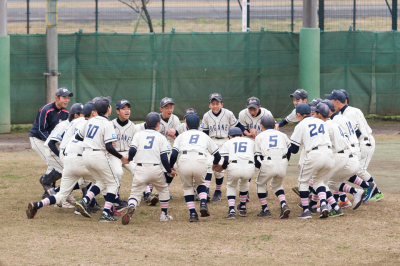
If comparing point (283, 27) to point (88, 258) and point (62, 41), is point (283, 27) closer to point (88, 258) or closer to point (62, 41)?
point (62, 41)

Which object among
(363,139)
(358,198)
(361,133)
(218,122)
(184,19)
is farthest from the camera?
(184,19)

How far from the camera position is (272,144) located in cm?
766

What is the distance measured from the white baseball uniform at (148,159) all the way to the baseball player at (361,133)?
3213 mm

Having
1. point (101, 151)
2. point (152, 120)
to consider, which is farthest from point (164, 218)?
point (152, 120)

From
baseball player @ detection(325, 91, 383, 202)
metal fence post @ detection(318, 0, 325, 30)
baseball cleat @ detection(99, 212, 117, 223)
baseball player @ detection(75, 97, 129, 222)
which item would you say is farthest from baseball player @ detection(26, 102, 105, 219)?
metal fence post @ detection(318, 0, 325, 30)

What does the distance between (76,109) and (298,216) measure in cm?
375

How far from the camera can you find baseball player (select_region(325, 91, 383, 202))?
8.80m

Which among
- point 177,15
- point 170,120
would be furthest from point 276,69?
point 177,15

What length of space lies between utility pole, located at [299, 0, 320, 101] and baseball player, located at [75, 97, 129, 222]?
10.7 metres

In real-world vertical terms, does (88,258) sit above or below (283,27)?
below

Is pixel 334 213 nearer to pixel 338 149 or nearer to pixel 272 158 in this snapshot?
pixel 338 149

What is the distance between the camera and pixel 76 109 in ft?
28.0

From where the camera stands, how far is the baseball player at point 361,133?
880 cm

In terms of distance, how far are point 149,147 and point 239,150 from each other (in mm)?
1315
